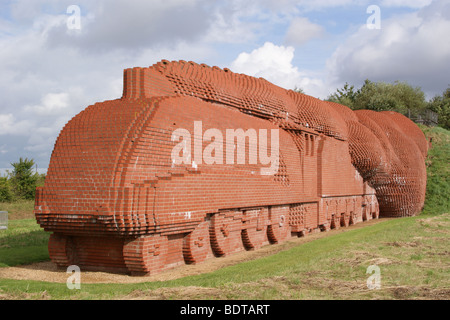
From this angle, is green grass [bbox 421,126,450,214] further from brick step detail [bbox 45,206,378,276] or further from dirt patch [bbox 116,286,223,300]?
dirt patch [bbox 116,286,223,300]

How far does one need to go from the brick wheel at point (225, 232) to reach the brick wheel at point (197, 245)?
18 cm

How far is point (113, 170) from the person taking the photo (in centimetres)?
767

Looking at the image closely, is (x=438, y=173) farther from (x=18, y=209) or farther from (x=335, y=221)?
(x=18, y=209)

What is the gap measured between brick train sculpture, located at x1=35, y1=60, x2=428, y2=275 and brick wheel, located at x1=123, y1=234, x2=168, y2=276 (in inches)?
0.7

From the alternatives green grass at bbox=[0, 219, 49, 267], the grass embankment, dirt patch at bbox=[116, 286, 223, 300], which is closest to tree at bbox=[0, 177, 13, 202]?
green grass at bbox=[0, 219, 49, 267]

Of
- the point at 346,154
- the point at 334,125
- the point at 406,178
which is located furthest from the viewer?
the point at 406,178

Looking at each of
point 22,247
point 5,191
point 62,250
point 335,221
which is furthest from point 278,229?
point 5,191

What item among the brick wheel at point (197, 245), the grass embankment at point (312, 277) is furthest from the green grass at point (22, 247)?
the brick wheel at point (197, 245)

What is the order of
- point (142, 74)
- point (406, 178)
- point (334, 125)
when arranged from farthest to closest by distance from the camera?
point (406, 178), point (334, 125), point (142, 74)

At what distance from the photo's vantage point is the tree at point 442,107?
36.7 meters

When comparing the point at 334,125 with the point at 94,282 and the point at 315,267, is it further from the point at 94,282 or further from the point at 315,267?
the point at 94,282

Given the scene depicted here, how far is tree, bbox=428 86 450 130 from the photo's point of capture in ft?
120
